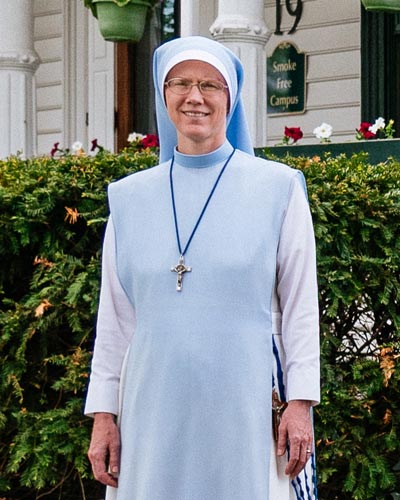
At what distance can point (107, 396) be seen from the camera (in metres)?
3.11

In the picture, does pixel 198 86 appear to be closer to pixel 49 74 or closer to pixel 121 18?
pixel 121 18

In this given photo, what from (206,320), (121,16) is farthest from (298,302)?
(121,16)

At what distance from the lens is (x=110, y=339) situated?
312cm

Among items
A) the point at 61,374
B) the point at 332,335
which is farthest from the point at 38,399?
the point at 332,335

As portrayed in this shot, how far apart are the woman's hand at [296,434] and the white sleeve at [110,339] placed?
0.45m

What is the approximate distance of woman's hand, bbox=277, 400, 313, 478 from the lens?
2.93 meters

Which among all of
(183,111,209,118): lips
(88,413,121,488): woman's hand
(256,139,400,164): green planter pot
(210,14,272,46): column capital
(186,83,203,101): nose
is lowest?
(88,413,121,488): woman's hand

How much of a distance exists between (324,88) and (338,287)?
735 centimetres

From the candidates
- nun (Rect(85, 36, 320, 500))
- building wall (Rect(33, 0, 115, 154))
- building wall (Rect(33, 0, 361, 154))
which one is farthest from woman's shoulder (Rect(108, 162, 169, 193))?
building wall (Rect(33, 0, 115, 154))

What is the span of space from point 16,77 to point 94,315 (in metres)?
6.23

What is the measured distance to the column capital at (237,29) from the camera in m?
8.27

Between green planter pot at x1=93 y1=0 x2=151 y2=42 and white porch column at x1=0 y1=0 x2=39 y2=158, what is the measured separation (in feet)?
5.72

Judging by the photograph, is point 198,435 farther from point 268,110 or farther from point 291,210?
point 268,110

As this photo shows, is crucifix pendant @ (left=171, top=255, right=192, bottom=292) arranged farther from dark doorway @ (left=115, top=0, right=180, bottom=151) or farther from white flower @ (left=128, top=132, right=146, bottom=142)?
dark doorway @ (left=115, top=0, right=180, bottom=151)
